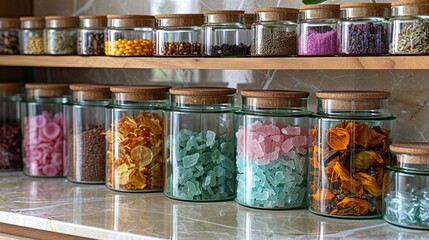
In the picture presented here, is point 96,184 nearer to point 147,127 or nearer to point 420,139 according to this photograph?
point 147,127

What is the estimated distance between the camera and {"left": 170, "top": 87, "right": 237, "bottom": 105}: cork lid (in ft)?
6.62

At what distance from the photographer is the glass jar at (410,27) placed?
1740mm

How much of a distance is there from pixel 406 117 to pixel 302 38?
366 mm

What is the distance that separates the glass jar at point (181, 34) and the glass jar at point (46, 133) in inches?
17.8

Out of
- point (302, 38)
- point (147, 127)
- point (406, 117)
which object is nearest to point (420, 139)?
point (406, 117)

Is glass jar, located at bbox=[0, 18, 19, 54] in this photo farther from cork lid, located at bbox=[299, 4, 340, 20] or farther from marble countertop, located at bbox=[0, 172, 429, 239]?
cork lid, located at bbox=[299, 4, 340, 20]

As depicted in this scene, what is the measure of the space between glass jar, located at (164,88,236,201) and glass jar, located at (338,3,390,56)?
37 centimetres

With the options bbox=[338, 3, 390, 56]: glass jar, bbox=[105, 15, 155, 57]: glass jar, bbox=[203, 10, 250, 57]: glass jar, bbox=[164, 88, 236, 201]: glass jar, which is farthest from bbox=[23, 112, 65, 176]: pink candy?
bbox=[338, 3, 390, 56]: glass jar

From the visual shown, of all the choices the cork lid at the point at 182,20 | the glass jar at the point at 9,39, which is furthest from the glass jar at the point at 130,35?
the glass jar at the point at 9,39

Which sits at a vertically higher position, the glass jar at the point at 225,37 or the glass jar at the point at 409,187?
the glass jar at the point at 225,37

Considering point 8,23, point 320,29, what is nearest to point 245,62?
point 320,29

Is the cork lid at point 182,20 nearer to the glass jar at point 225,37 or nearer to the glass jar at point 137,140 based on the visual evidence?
the glass jar at point 225,37

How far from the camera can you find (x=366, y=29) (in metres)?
1.83

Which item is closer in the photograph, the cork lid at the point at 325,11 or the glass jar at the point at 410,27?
the glass jar at the point at 410,27
